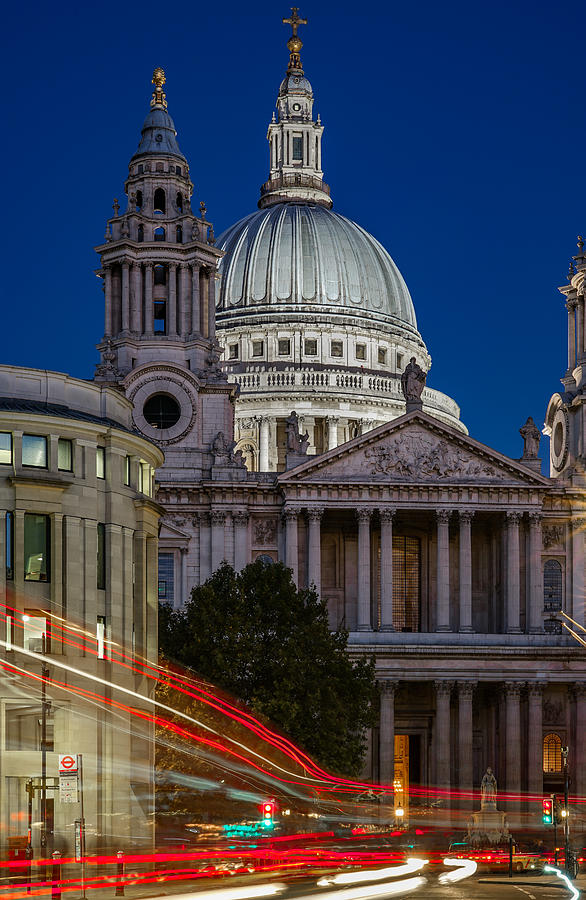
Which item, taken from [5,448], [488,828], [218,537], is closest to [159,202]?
[218,537]

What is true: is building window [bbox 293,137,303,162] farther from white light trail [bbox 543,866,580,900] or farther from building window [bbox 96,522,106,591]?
white light trail [bbox 543,866,580,900]

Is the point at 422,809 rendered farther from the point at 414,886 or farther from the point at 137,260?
the point at 414,886

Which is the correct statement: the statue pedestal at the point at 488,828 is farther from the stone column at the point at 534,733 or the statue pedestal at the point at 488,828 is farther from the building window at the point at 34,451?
the stone column at the point at 534,733

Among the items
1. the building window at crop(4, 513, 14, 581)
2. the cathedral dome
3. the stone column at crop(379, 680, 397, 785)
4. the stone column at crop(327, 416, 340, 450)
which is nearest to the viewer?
the building window at crop(4, 513, 14, 581)

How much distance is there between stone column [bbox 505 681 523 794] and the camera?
104 metres

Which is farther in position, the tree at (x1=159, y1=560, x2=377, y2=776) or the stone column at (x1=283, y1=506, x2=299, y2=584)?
the stone column at (x1=283, y1=506, x2=299, y2=584)

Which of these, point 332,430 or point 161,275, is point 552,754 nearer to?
point 332,430

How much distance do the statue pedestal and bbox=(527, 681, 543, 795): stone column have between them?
32168mm

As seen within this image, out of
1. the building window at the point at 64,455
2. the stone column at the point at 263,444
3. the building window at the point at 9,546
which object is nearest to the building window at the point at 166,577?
the stone column at the point at 263,444

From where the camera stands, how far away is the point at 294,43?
165m

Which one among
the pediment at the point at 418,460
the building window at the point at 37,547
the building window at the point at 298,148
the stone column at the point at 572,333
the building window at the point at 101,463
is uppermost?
the building window at the point at 298,148

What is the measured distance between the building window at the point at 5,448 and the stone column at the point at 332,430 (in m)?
72.5

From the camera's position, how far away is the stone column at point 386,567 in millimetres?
105062

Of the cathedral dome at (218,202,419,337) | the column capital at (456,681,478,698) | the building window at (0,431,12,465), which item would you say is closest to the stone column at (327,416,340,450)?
the cathedral dome at (218,202,419,337)
